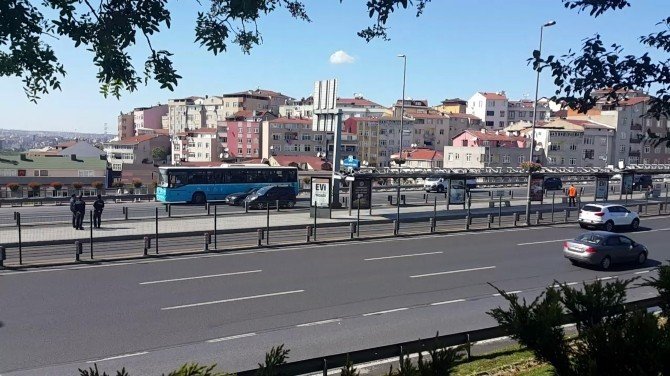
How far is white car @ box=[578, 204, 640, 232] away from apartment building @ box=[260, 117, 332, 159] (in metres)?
61.6

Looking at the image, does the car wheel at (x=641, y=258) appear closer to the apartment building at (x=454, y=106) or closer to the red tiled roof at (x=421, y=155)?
the red tiled roof at (x=421, y=155)

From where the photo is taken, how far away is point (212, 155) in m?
102

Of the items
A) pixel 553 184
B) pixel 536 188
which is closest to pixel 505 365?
pixel 536 188

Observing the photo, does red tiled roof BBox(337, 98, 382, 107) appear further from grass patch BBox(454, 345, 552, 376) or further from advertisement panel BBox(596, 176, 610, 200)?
grass patch BBox(454, 345, 552, 376)

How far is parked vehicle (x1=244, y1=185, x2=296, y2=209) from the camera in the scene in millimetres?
35344

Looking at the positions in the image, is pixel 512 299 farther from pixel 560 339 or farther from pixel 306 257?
pixel 306 257

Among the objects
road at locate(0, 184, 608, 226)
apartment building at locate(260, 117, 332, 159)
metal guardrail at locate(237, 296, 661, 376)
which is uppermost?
apartment building at locate(260, 117, 332, 159)

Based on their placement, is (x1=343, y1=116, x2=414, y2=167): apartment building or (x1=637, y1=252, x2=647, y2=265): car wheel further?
(x1=343, y1=116, x2=414, y2=167): apartment building

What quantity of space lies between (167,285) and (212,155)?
87.8 m

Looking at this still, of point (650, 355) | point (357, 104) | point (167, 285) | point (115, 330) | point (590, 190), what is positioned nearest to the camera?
point (650, 355)

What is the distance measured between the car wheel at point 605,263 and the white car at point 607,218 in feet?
36.0

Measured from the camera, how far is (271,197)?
3597 centimetres

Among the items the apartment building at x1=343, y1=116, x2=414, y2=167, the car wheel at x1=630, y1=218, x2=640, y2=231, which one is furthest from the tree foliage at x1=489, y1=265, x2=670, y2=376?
the apartment building at x1=343, y1=116, x2=414, y2=167

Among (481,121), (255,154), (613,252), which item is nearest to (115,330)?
(613,252)
